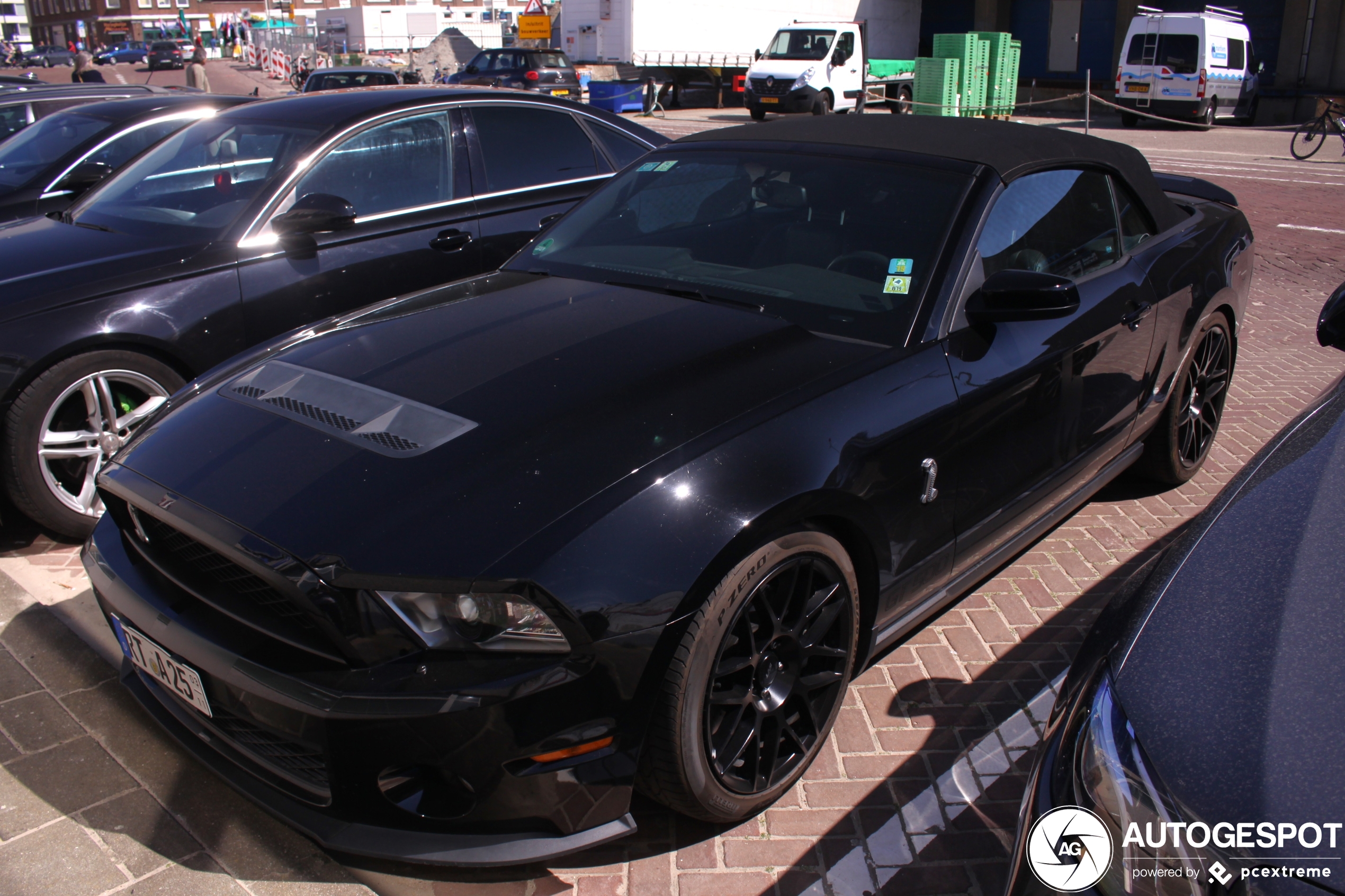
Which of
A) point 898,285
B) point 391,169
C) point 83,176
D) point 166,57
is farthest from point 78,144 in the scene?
point 166,57

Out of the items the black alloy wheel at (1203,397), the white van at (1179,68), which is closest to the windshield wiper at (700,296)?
the black alloy wheel at (1203,397)

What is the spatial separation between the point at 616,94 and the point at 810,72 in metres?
5.78

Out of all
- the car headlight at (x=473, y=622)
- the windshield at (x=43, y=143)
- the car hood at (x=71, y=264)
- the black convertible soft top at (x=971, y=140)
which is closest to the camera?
the car headlight at (x=473, y=622)

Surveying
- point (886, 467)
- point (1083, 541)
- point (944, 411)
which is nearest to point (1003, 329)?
point (944, 411)

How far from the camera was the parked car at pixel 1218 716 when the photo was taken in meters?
1.37

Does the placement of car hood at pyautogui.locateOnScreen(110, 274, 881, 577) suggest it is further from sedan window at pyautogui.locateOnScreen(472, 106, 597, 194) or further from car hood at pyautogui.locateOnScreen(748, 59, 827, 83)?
car hood at pyautogui.locateOnScreen(748, 59, 827, 83)

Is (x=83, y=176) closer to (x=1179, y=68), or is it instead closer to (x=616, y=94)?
(x=616, y=94)

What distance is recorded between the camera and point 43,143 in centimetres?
688

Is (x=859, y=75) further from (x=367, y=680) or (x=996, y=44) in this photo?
(x=367, y=680)

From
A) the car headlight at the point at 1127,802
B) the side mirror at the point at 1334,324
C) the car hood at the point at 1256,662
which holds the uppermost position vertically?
the side mirror at the point at 1334,324

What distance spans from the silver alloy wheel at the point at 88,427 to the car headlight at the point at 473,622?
2264 millimetres

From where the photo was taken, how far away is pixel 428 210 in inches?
186

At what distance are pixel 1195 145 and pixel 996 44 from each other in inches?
324

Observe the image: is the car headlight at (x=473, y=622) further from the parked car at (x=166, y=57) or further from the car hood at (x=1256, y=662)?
the parked car at (x=166, y=57)
